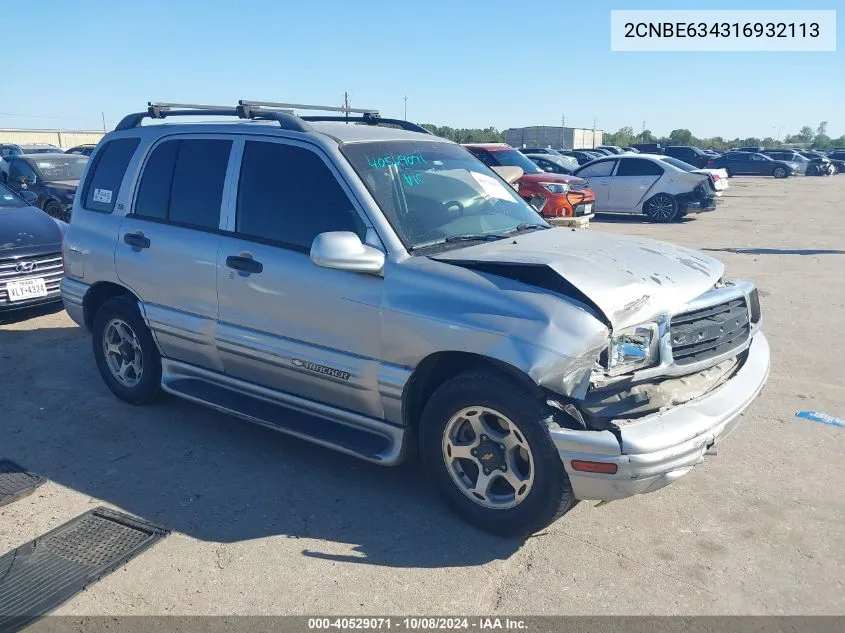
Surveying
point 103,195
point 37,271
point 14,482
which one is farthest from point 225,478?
point 37,271

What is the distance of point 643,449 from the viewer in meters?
3.16

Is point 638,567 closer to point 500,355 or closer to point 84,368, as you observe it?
point 500,355

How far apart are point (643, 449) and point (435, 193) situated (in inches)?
78.6

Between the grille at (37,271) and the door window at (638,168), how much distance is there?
13706 mm

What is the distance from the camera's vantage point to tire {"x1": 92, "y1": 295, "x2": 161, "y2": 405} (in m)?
5.18

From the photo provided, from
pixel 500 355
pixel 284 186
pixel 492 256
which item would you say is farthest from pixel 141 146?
pixel 500 355

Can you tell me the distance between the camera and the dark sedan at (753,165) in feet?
134

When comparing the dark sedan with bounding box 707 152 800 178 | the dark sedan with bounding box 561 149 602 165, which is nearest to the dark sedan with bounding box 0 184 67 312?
the dark sedan with bounding box 561 149 602 165

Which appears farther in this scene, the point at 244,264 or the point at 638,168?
the point at 638,168

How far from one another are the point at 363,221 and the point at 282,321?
783mm

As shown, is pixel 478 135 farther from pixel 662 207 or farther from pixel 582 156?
pixel 662 207

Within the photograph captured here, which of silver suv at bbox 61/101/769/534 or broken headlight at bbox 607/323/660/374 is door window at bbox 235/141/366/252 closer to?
silver suv at bbox 61/101/769/534

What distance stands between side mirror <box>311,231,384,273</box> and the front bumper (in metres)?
1.28

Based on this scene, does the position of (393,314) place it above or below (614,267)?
below
